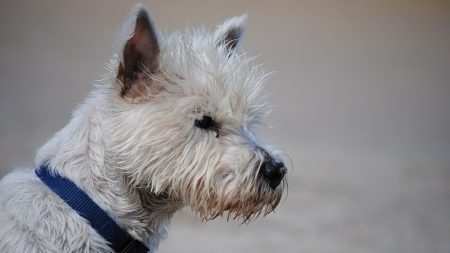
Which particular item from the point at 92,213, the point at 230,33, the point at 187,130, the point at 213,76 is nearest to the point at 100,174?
the point at 92,213

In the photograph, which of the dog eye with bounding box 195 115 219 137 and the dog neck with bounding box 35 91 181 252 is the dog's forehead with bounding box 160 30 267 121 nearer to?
the dog eye with bounding box 195 115 219 137

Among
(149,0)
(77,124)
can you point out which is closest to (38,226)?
(77,124)

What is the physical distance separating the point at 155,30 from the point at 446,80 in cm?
537

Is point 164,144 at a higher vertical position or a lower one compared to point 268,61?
lower

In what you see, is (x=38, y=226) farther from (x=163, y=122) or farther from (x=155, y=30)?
(x=155, y=30)

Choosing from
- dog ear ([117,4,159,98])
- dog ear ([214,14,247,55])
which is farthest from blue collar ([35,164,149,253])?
dog ear ([214,14,247,55])

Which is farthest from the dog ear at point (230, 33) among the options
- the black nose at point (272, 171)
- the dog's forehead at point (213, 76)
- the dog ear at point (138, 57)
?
the black nose at point (272, 171)

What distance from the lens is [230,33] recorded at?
3.26 meters

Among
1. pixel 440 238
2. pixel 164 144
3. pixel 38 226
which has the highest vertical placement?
pixel 440 238

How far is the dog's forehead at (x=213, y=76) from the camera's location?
9.46 feet

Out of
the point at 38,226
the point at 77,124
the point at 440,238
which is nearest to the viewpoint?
the point at 38,226

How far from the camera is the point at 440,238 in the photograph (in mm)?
6000

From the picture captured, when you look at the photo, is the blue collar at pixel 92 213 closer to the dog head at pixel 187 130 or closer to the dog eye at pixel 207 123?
the dog head at pixel 187 130

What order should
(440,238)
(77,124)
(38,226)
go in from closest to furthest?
(38,226) → (77,124) → (440,238)
